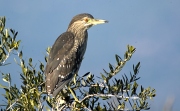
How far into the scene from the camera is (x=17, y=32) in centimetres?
452

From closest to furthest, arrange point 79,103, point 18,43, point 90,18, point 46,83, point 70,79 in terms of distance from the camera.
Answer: point 79,103
point 18,43
point 46,83
point 70,79
point 90,18

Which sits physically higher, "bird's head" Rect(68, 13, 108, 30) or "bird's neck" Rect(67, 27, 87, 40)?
"bird's head" Rect(68, 13, 108, 30)

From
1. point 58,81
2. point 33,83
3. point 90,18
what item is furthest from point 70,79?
point 90,18

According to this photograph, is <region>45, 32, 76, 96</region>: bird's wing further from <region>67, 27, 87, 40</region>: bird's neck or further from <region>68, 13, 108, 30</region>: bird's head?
<region>68, 13, 108, 30</region>: bird's head

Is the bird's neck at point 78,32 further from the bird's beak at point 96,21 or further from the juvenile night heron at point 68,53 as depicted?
the bird's beak at point 96,21

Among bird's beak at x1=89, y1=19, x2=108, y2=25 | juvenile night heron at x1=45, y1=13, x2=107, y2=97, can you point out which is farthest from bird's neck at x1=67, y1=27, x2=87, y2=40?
bird's beak at x1=89, y1=19, x2=108, y2=25

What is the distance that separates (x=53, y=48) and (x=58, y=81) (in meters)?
0.51

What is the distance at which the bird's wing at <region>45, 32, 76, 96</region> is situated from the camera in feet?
17.5

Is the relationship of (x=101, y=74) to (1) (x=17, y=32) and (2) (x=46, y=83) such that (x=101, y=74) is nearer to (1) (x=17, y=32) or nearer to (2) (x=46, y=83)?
(2) (x=46, y=83)

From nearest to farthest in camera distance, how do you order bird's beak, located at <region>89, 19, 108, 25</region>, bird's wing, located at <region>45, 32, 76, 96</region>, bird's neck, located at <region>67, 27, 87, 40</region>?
bird's wing, located at <region>45, 32, 76, 96</region>
bird's beak, located at <region>89, 19, 108, 25</region>
bird's neck, located at <region>67, 27, 87, 40</region>

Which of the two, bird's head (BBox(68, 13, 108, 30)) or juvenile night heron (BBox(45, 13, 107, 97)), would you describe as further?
bird's head (BBox(68, 13, 108, 30))

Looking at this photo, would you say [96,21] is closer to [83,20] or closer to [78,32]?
[83,20]

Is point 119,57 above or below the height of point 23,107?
above

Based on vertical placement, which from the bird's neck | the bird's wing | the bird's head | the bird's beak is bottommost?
the bird's wing
